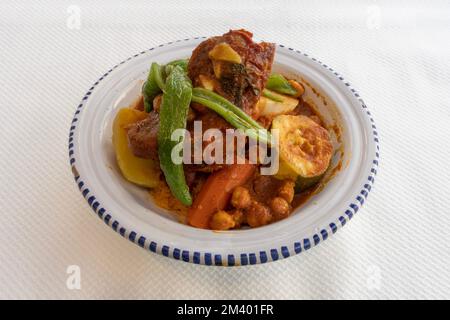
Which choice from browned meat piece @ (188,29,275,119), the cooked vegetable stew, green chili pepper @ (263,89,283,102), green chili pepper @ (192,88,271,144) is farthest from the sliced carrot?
green chili pepper @ (263,89,283,102)

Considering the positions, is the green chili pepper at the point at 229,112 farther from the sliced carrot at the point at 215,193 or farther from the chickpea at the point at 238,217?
the chickpea at the point at 238,217

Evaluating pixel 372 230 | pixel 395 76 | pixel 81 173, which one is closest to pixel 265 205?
pixel 372 230

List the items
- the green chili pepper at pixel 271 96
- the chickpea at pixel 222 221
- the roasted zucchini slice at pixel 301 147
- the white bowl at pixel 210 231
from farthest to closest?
the green chili pepper at pixel 271 96 → the roasted zucchini slice at pixel 301 147 → the chickpea at pixel 222 221 → the white bowl at pixel 210 231

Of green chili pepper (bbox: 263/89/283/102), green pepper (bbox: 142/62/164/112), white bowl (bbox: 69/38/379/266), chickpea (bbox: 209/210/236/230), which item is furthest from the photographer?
green chili pepper (bbox: 263/89/283/102)

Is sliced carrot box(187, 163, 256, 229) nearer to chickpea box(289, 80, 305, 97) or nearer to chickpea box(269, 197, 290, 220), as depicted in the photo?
chickpea box(269, 197, 290, 220)

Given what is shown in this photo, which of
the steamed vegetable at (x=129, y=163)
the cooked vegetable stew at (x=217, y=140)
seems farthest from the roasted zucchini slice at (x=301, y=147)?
the steamed vegetable at (x=129, y=163)

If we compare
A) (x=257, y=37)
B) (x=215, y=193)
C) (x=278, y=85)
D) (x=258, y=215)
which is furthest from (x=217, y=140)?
(x=257, y=37)
